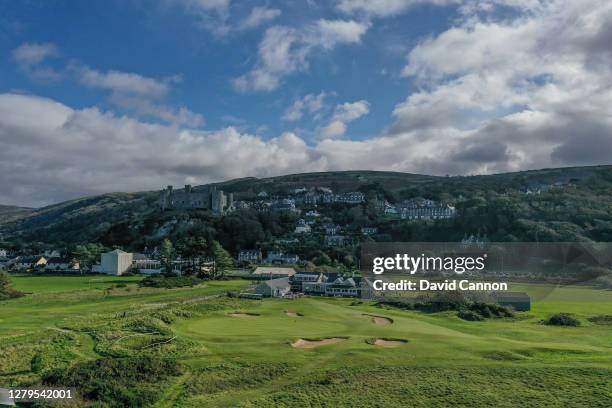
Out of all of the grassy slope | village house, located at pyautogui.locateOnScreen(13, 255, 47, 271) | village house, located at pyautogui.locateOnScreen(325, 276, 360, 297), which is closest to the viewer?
A: the grassy slope

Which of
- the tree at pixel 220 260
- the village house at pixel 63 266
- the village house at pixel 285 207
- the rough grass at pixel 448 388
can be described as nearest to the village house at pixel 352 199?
the village house at pixel 285 207

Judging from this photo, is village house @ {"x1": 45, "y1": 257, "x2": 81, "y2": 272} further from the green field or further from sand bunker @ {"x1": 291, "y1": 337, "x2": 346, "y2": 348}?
sand bunker @ {"x1": 291, "y1": 337, "x2": 346, "y2": 348}

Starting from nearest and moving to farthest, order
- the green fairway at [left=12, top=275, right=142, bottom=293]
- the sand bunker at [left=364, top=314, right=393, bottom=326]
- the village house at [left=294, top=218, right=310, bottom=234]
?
the sand bunker at [left=364, top=314, right=393, bottom=326]
the green fairway at [left=12, top=275, right=142, bottom=293]
the village house at [left=294, top=218, right=310, bottom=234]

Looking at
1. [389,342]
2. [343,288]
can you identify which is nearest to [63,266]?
[343,288]

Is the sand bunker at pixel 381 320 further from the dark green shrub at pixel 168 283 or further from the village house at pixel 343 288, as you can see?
the dark green shrub at pixel 168 283

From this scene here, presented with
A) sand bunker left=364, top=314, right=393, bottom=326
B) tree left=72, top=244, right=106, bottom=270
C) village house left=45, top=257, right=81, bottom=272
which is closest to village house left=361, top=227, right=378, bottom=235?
tree left=72, top=244, right=106, bottom=270

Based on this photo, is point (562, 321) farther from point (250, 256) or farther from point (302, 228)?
point (302, 228)

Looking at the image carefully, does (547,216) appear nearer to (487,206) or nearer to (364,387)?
(487,206)
